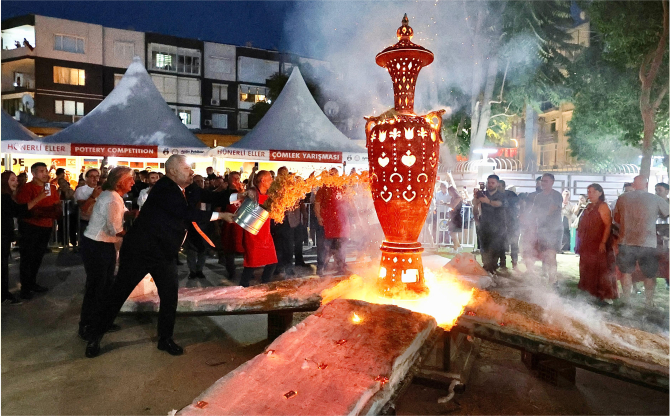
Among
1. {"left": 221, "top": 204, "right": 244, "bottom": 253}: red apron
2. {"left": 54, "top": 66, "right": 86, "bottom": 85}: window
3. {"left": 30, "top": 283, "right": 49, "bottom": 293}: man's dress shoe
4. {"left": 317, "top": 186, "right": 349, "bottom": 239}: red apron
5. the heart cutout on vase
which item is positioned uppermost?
{"left": 54, "top": 66, "right": 86, "bottom": 85}: window

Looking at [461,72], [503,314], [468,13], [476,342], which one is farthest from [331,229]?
[461,72]

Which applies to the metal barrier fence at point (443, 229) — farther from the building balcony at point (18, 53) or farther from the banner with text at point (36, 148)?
the building balcony at point (18, 53)

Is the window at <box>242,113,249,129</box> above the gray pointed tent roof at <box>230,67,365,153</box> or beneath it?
above

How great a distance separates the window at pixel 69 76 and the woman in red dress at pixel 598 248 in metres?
32.2

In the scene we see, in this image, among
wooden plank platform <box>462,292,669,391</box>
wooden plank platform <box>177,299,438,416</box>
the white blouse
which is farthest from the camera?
the white blouse

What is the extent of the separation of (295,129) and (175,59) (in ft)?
80.2

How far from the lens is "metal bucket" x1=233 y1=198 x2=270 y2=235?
13.4ft

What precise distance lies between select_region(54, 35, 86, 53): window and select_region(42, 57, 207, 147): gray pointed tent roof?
20.5 metres

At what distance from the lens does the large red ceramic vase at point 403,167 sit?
424 centimetres

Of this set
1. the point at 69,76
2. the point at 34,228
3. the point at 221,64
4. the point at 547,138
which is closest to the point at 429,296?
the point at 34,228

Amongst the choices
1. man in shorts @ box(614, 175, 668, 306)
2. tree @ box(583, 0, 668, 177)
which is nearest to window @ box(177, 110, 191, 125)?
tree @ box(583, 0, 668, 177)

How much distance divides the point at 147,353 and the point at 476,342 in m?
3.21

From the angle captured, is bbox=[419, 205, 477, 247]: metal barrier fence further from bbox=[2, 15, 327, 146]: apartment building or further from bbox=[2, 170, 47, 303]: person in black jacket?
bbox=[2, 15, 327, 146]: apartment building

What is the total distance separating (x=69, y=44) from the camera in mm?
29828
